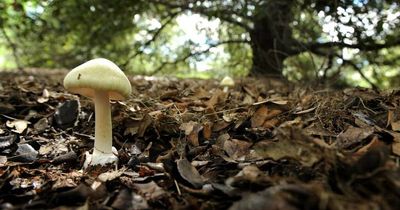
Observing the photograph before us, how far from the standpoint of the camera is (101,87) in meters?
2.02

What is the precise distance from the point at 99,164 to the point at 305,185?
3.99 feet

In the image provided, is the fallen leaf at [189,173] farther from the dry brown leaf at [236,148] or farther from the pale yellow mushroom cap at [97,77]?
the pale yellow mushroom cap at [97,77]

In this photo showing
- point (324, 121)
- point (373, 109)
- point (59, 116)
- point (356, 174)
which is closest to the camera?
point (356, 174)

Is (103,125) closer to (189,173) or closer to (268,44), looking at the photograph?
(189,173)

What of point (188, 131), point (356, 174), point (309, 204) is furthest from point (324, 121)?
point (309, 204)

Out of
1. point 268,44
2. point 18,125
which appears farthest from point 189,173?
point 268,44

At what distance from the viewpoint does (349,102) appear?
9.04 ft

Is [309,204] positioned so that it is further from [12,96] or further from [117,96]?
[12,96]

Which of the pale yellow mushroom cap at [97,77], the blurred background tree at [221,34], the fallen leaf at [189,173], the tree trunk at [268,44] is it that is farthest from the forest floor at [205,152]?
the tree trunk at [268,44]

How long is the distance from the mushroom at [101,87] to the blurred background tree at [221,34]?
215 centimetres

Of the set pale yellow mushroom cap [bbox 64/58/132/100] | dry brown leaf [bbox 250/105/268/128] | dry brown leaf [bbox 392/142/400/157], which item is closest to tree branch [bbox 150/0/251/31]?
dry brown leaf [bbox 250/105/268/128]

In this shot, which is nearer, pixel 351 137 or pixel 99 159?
pixel 351 137

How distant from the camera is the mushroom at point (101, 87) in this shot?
201 centimetres

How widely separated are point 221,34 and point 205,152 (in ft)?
13.0
